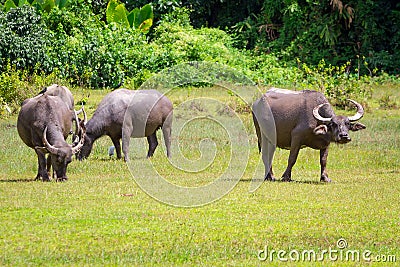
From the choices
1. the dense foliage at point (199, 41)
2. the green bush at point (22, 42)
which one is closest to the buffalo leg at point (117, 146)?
the dense foliage at point (199, 41)

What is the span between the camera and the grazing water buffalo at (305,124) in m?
12.5

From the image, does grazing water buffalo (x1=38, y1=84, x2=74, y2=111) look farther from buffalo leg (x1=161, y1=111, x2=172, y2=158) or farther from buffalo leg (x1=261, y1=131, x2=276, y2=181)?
buffalo leg (x1=261, y1=131, x2=276, y2=181)

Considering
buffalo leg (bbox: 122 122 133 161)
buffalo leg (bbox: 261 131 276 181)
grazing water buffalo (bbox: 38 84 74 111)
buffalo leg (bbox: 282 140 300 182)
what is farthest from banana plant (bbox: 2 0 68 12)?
buffalo leg (bbox: 282 140 300 182)

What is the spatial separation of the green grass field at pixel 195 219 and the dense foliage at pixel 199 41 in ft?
25.7

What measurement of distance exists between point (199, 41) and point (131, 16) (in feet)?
11.7

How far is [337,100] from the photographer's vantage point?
2138 cm

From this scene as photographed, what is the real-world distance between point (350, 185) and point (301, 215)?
2553 mm

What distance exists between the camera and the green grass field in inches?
324

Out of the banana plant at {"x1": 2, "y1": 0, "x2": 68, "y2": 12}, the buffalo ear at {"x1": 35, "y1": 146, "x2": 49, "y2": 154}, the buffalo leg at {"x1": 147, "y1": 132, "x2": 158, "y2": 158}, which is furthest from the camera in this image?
the banana plant at {"x1": 2, "y1": 0, "x2": 68, "y2": 12}

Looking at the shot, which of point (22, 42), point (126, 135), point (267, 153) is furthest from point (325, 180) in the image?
point (22, 42)

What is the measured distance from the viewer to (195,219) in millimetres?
9820

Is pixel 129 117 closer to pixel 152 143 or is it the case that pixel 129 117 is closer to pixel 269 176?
pixel 152 143

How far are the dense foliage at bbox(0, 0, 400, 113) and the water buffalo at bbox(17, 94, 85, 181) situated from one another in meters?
7.55

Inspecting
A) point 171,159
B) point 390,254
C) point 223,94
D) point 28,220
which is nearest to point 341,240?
point 390,254
